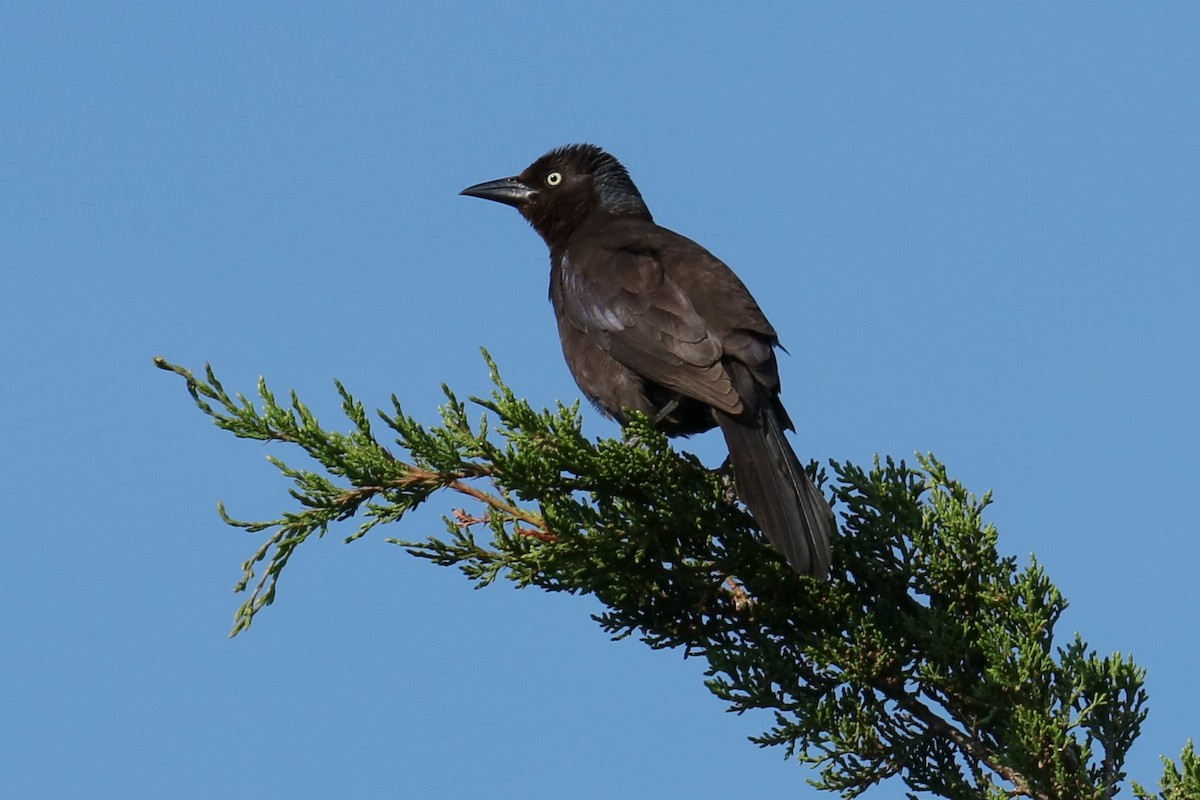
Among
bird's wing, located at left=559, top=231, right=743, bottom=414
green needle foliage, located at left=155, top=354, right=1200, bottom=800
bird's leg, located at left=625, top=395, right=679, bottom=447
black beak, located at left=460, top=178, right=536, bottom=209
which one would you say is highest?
black beak, located at left=460, top=178, right=536, bottom=209

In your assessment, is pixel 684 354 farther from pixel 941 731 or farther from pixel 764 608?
pixel 941 731

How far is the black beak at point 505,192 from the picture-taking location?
8141 mm

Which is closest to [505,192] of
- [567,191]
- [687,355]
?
[567,191]

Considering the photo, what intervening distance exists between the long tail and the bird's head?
2.66 metres

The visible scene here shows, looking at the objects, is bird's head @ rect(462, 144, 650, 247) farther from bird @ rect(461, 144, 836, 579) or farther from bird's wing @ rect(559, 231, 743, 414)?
bird's wing @ rect(559, 231, 743, 414)

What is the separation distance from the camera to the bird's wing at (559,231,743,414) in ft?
Answer: 18.6

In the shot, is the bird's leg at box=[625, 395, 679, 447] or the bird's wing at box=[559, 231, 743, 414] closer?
the bird's wing at box=[559, 231, 743, 414]

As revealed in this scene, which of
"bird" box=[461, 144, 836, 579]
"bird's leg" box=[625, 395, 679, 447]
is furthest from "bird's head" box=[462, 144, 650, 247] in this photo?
"bird's leg" box=[625, 395, 679, 447]

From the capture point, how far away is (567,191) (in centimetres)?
805

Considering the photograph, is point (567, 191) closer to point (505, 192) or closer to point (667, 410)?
point (505, 192)

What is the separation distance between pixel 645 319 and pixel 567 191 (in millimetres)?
2215

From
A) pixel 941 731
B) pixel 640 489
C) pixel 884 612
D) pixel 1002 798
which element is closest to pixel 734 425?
pixel 640 489

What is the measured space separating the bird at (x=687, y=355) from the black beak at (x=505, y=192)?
75 centimetres

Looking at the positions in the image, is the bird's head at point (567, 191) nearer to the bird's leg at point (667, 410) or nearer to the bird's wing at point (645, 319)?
the bird's wing at point (645, 319)
